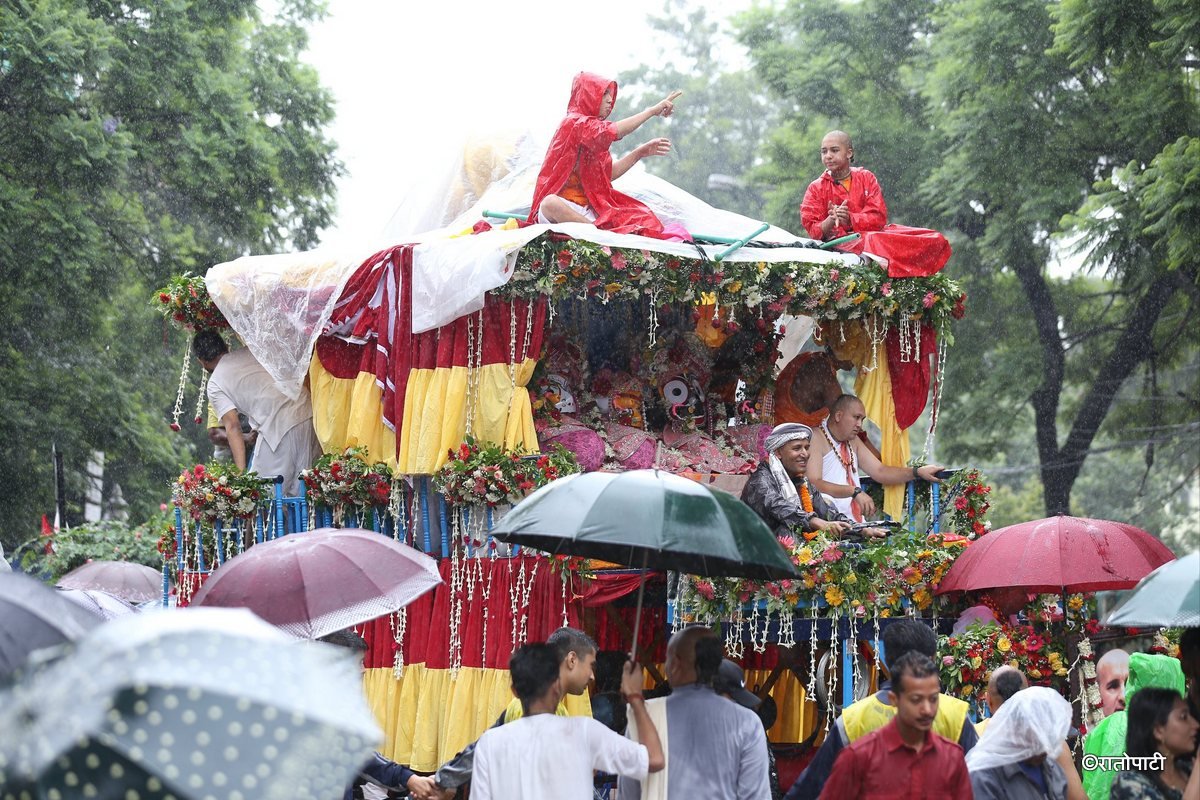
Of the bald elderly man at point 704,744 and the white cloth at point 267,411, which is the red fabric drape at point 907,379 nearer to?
the white cloth at point 267,411

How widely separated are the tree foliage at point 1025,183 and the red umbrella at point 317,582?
12.0m

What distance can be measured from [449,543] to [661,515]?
4999 millimetres

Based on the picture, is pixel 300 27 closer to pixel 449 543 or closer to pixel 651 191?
pixel 651 191

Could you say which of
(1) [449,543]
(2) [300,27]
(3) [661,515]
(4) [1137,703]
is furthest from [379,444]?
(2) [300,27]

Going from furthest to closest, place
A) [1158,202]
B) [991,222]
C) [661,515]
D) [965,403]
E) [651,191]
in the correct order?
[965,403]
[991,222]
[1158,202]
[651,191]
[661,515]

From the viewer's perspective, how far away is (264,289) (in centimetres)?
1239

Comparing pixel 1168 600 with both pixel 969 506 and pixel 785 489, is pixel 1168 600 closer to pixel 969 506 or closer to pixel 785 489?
pixel 785 489

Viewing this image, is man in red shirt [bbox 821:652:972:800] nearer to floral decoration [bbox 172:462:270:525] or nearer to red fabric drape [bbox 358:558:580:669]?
red fabric drape [bbox 358:558:580:669]

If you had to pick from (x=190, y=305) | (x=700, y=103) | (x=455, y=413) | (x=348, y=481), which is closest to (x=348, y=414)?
(x=348, y=481)

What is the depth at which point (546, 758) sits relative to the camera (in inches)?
248

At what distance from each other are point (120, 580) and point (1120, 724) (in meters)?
10.6

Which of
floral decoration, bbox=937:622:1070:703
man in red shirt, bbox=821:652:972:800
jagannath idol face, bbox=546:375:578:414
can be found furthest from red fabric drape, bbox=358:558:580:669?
man in red shirt, bbox=821:652:972:800

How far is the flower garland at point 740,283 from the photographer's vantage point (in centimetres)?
1122

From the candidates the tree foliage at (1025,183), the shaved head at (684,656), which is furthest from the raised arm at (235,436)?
the tree foliage at (1025,183)
